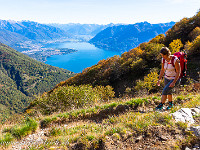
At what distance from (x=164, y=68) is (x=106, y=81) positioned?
95.5 ft

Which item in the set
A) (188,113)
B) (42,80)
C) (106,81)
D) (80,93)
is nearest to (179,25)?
(106,81)

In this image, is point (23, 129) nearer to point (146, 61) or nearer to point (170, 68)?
point (170, 68)

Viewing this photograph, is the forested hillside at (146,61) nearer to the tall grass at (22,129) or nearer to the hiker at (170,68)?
the hiker at (170,68)

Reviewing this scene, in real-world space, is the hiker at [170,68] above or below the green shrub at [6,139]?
above

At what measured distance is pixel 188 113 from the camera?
458 cm

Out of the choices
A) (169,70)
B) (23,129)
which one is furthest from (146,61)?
(23,129)

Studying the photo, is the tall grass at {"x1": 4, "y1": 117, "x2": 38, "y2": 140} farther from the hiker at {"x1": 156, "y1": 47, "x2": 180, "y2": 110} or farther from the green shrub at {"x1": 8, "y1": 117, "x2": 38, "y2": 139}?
the hiker at {"x1": 156, "y1": 47, "x2": 180, "y2": 110}

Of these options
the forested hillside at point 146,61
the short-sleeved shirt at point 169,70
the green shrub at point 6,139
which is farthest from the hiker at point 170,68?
the forested hillside at point 146,61

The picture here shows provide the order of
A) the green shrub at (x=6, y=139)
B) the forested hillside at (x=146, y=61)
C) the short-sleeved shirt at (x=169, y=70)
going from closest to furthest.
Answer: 1. the green shrub at (x=6, y=139)
2. the short-sleeved shirt at (x=169, y=70)
3. the forested hillside at (x=146, y=61)

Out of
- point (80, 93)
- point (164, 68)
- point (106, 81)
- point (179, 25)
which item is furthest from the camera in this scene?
point (179, 25)

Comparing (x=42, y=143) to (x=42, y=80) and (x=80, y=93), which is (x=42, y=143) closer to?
(x=80, y=93)

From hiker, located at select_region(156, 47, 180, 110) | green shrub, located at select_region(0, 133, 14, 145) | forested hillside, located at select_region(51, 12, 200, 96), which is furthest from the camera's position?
forested hillside, located at select_region(51, 12, 200, 96)

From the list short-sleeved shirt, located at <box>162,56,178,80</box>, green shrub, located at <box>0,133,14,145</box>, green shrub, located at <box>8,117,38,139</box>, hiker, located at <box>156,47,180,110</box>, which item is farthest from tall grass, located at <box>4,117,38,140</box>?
short-sleeved shirt, located at <box>162,56,178,80</box>

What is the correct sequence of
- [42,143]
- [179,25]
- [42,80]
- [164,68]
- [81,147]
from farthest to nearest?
[42,80], [179,25], [164,68], [42,143], [81,147]
